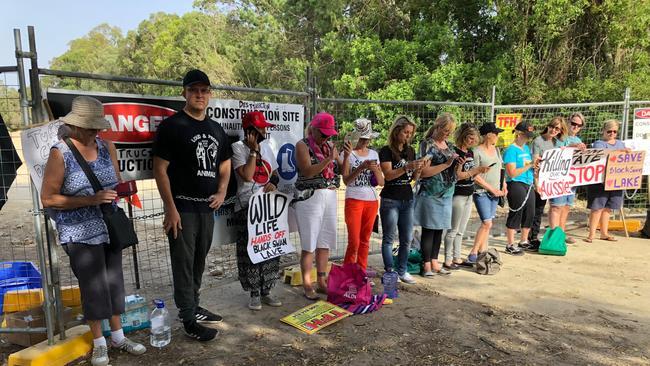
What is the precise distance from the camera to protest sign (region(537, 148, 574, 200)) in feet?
22.2

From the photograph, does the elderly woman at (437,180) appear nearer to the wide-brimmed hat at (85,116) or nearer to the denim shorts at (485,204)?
the denim shorts at (485,204)

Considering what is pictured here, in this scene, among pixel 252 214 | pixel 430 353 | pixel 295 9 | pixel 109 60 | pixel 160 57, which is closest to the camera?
pixel 430 353

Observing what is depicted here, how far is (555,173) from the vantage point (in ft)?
22.8

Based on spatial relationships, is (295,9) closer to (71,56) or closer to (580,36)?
(580,36)

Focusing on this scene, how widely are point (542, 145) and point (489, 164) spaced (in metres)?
1.67

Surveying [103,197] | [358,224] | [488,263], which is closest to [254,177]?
[358,224]

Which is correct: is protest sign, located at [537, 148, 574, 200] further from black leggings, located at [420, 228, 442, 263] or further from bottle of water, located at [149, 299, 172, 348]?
bottle of water, located at [149, 299, 172, 348]

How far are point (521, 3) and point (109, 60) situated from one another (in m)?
50.3

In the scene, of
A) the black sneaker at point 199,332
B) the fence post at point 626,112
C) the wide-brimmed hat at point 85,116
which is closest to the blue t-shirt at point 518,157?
the fence post at point 626,112

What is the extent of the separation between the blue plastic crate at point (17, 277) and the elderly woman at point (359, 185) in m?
3.05

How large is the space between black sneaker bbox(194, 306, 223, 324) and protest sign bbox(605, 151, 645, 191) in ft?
21.3

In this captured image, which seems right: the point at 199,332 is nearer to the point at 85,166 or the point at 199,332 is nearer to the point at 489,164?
the point at 85,166

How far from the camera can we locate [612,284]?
548 cm

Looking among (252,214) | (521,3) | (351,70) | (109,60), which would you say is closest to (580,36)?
(521,3)
